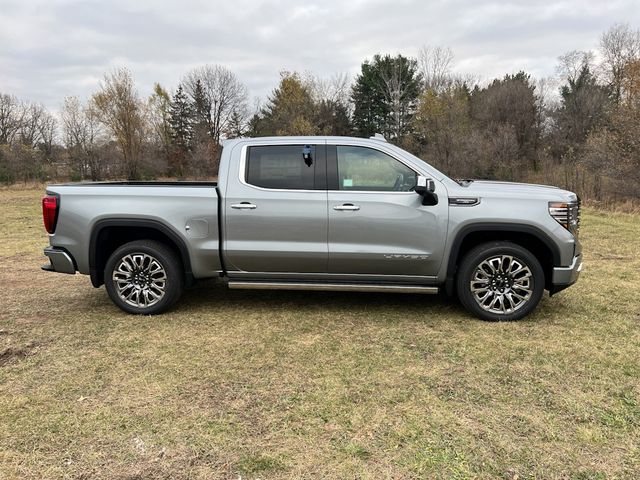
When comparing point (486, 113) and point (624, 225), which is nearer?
point (624, 225)

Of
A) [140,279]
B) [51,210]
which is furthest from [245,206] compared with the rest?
[51,210]

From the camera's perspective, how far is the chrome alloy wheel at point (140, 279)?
4.81 meters

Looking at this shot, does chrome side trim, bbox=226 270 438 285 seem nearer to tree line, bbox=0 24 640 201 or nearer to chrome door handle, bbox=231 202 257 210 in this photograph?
chrome door handle, bbox=231 202 257 210

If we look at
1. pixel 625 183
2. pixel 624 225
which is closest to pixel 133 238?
pixel 624 225

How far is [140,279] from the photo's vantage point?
4855mm

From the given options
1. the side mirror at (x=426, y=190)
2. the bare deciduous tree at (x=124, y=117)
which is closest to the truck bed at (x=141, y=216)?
the side mirror at (x=426, y=190)

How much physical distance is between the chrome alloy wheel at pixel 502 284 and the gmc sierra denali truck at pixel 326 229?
11mm

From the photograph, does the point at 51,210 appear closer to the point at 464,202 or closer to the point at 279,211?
the point at 279,211

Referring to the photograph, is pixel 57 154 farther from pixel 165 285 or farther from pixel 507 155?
pixel 165 285

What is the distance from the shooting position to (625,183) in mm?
15812

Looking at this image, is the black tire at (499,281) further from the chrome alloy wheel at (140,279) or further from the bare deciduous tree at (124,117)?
the bare deciduous tree at (124,117)

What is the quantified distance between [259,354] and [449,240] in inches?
83.8

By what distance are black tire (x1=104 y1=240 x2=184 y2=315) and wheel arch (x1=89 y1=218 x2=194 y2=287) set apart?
10 cm

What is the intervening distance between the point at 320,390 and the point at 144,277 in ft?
8.31
